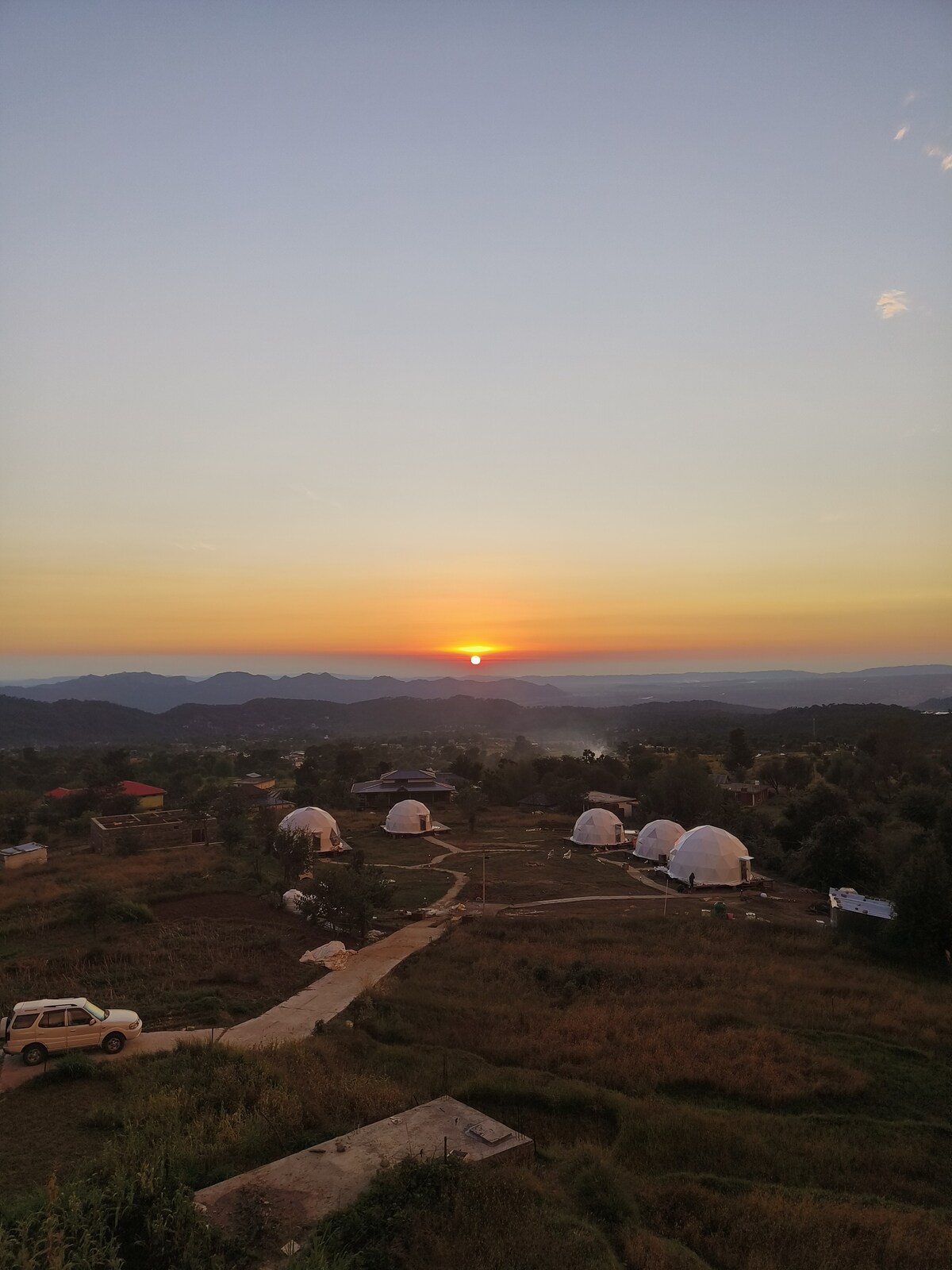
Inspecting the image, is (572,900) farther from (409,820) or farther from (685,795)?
(685,795)

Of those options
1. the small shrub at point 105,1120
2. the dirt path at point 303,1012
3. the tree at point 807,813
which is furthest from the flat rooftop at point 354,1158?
the tree at point 807,813

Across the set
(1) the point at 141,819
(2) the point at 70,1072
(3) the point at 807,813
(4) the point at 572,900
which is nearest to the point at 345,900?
(4) the point at 572,900

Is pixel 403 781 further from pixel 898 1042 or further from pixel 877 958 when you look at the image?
pixel 898 1042

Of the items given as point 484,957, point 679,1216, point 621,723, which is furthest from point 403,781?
point 621,723

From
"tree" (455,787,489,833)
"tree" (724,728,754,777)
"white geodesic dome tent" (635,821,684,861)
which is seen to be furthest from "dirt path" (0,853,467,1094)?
"tree" (724,728,754,777)

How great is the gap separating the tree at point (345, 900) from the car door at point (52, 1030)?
1063cm

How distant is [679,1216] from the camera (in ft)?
29.4

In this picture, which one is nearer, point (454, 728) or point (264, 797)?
point (264, 797)

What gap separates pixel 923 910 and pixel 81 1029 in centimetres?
2212

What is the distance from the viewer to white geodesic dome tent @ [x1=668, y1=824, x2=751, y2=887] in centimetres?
3344

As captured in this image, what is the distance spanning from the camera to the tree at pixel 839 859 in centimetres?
3394

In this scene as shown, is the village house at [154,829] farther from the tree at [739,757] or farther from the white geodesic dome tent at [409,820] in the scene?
the tree at [739,757]

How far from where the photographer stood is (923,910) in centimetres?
2242

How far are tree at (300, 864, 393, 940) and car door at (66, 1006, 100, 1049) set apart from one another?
10349 millimetres
